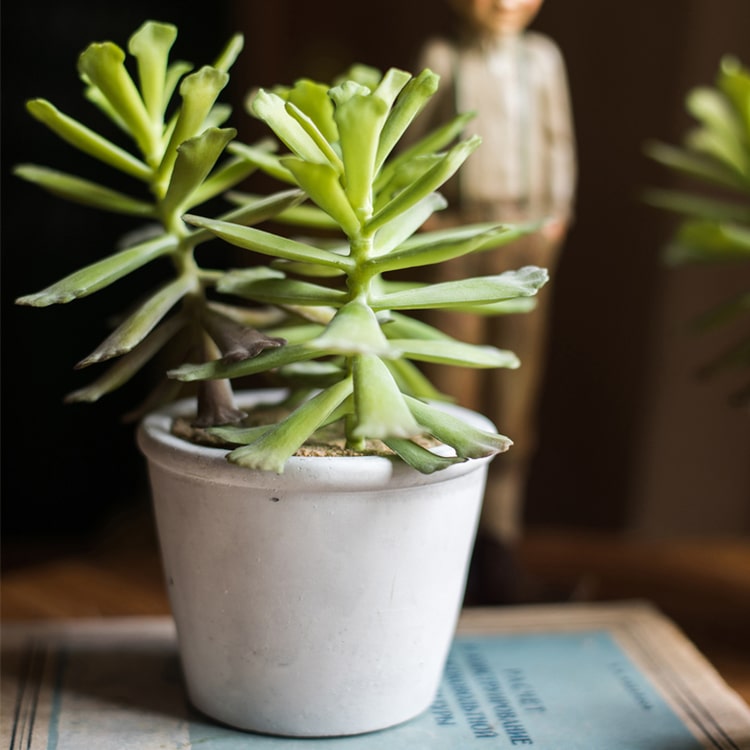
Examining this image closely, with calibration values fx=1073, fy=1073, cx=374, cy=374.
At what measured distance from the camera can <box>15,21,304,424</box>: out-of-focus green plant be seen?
1.62 feet

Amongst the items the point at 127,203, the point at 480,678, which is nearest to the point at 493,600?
the point at 480,678

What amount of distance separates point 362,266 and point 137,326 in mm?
109

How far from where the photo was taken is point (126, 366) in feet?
1.76

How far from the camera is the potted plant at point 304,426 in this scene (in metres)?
0.48

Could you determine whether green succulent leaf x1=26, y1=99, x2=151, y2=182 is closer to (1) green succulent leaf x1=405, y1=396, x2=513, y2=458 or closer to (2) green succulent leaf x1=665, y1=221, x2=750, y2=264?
(1) green succulent leaf x1=405, y1=396, x2=513, y2=458

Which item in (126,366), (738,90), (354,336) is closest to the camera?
(354,336)

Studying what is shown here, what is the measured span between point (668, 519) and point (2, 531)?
1.90 ft

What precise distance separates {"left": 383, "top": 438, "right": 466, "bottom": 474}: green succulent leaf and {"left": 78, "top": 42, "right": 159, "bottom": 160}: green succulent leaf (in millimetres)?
198

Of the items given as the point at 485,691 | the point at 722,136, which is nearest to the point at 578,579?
the point at 485,691

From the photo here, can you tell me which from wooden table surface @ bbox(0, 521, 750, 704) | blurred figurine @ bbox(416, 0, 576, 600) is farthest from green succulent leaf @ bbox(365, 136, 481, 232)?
wooden table surface @ bbox(0, 521, 750, 704)

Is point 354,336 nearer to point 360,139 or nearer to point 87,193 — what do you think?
point 360,139

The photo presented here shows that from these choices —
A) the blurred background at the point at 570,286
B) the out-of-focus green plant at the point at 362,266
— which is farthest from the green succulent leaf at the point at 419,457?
the blurred background at the point at 570,286

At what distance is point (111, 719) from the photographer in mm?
552

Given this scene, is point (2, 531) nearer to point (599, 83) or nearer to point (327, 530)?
point (327, 530)
